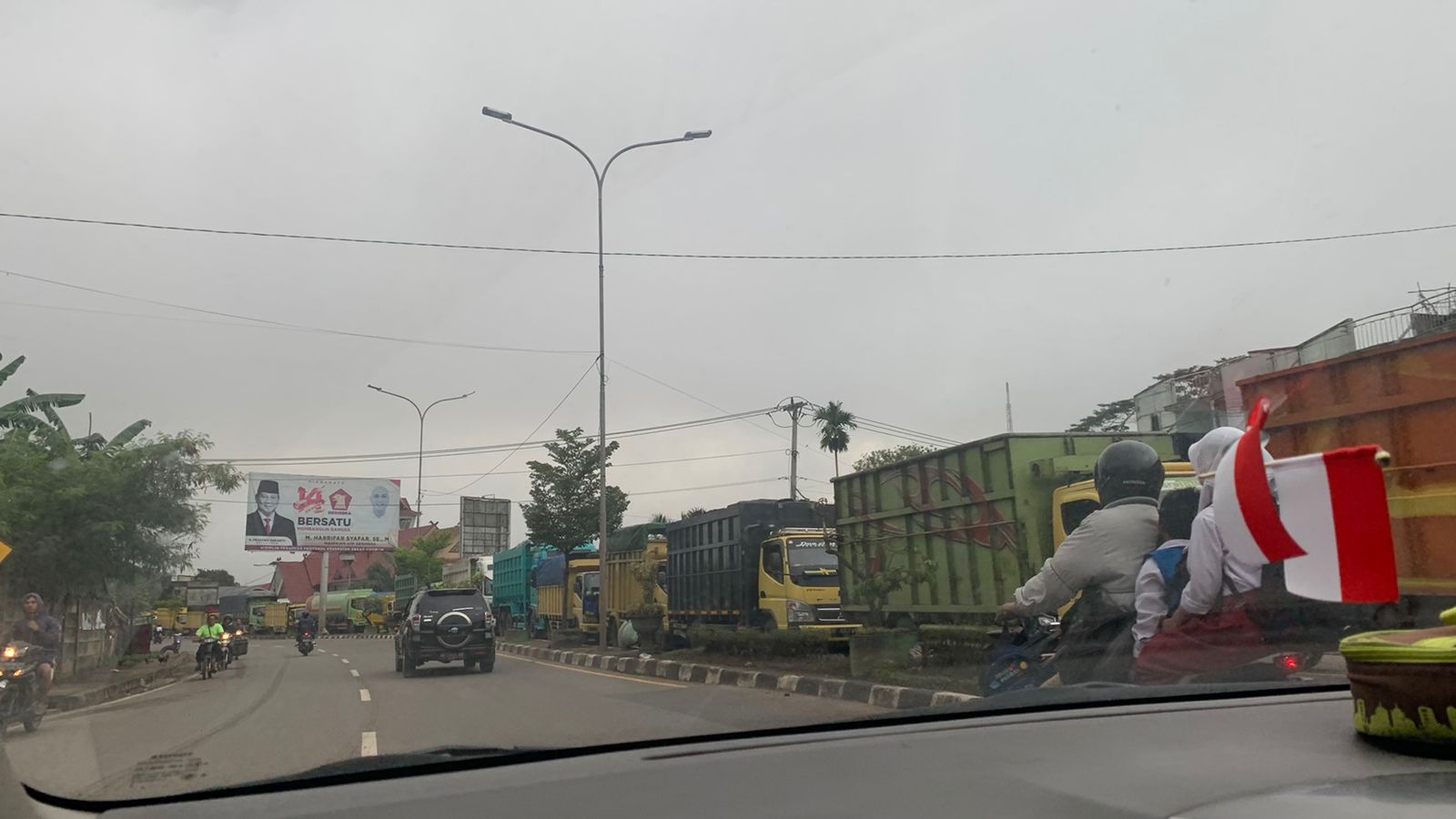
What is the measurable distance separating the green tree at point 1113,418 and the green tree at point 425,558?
19562 mm

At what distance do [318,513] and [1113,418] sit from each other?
6702 mm

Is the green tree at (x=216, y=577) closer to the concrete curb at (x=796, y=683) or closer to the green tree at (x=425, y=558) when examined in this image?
the concrete curb at (x=796, y=683)

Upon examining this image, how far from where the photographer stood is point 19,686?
2861 millimetres

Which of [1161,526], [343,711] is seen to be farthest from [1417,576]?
[343,711]

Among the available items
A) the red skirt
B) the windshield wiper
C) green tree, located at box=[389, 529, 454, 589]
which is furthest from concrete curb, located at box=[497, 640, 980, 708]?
green tree, located at box=[389, 529, 454, 589]

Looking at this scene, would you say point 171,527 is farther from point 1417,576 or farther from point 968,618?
point 968,618

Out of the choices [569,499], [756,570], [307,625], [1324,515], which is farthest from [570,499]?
[1324,515]

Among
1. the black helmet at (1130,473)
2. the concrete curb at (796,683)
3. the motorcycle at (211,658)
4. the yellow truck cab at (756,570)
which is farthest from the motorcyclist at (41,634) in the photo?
the yellow truck cab at (756,570)

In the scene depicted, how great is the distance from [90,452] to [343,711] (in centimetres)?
174

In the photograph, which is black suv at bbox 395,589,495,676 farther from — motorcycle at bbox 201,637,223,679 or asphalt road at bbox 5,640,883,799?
motorcycle at bbox 201,637,223,679

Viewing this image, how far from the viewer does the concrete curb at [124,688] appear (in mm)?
3143

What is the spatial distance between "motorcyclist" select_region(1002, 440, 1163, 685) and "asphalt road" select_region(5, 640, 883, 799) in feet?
2.67

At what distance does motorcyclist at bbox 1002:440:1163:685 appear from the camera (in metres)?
3.95

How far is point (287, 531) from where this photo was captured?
7.26 m
